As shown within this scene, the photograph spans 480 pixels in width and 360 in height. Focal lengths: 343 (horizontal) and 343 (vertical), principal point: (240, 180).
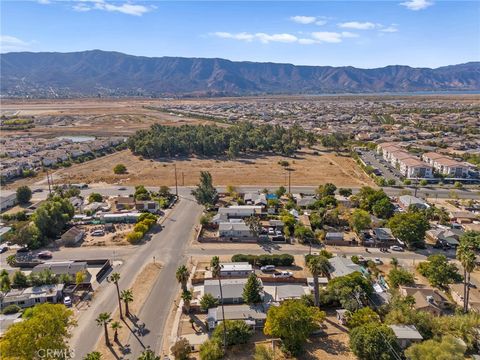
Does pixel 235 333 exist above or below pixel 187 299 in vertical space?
below

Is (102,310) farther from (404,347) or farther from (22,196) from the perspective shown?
(22,196)

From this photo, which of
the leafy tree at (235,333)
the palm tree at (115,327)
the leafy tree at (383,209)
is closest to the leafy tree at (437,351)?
the leafy tree at (235,333)

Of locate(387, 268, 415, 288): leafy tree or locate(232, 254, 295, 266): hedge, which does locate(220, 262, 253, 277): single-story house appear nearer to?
locate(232, 254, 295, 266): hedge

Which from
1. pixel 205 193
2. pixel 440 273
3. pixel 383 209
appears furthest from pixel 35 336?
pixel 383 209

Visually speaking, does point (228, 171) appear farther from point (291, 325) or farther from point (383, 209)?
point (291, 325)

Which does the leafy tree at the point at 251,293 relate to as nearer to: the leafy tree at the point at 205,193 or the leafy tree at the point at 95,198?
the leafy tree at the point at 205,193
